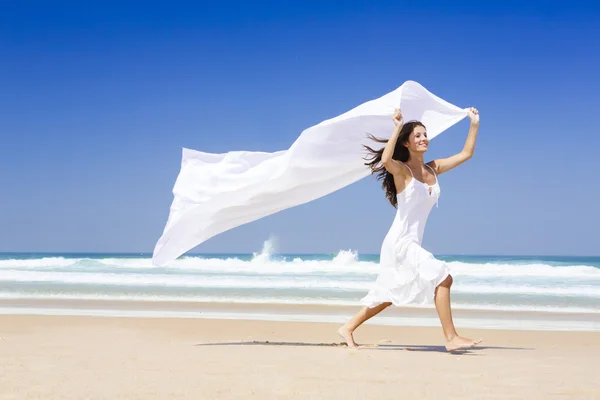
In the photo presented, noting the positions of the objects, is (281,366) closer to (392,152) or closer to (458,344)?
(458,344)

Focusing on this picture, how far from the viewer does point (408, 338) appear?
822cm

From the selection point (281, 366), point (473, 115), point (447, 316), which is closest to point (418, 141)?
point (473, 115)

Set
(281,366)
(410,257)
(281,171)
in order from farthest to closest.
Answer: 1. (281,171)
2. (410,257)
3. (281,366)

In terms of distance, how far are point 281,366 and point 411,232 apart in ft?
5.81

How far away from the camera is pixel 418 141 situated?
628 centimetres

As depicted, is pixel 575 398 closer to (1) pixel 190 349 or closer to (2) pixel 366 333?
(1) pixel 190 349

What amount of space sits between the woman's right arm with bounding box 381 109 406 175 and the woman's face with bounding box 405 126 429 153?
17 cm

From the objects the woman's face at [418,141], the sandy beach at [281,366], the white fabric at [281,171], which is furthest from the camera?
the white fabric at [281,171]

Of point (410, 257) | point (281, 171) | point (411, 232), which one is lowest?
point (410, 257)

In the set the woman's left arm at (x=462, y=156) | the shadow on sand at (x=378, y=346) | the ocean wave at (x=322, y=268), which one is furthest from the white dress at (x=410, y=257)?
the ocean wave at (x=322, y=268)

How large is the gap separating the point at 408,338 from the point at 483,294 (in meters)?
8.92

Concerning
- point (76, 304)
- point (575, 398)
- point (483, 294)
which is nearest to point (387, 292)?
point (575, 398)

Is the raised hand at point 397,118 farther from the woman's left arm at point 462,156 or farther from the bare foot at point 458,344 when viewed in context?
the bare foot at point 458,344

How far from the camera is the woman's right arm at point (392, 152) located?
6047 millimetres
